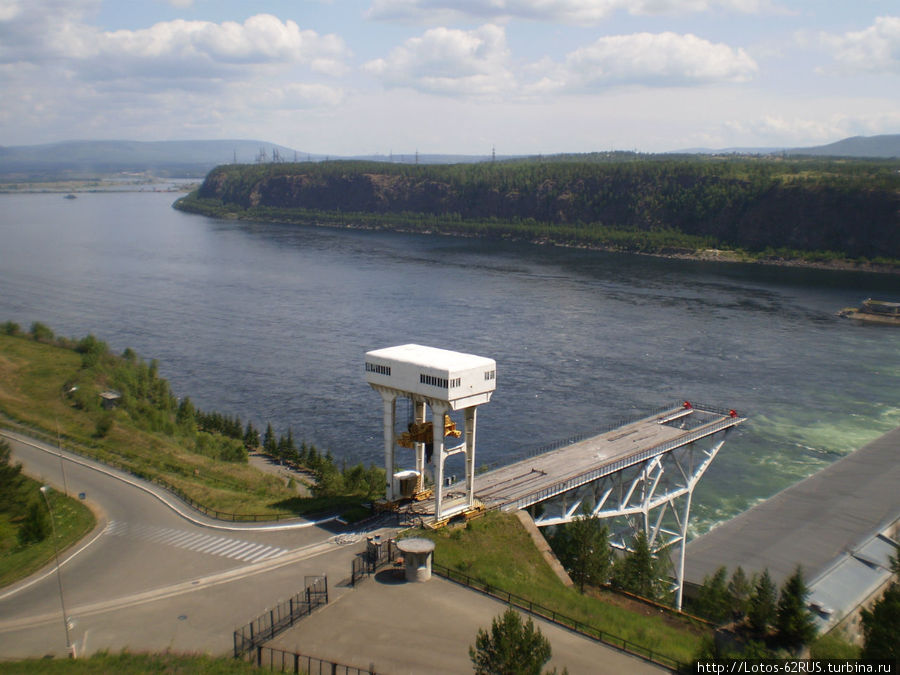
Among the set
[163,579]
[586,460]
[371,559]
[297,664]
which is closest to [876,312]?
[586,460]

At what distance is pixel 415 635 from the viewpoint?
27.0 meters

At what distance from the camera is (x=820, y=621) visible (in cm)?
3294

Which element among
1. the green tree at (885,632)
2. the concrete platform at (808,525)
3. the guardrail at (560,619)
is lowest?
the concrete platform at (808,525)

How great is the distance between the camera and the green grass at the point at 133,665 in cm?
2459

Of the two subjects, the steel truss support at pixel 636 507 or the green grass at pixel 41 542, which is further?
the steel truss support at pixel 636 507

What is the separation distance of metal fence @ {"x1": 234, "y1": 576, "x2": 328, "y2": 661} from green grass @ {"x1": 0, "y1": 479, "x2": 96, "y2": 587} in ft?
37.9

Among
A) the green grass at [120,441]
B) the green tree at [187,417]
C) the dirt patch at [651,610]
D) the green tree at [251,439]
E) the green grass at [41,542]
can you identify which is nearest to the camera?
the dirt patch at [651,610]

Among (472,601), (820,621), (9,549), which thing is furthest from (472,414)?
(9,549)

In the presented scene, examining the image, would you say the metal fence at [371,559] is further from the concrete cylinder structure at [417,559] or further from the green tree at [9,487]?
the green tree at [9,487]

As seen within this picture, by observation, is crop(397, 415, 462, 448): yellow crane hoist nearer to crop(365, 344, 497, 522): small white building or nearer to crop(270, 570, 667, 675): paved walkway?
crop(365, 344, 497, 522): small white building

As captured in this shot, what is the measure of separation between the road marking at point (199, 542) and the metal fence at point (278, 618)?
12.7 ft

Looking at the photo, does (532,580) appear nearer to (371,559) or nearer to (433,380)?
(371,559)

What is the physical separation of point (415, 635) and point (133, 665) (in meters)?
8.82

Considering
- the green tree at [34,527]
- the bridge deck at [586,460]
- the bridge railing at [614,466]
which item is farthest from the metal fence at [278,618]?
the green tree at [34,527]
